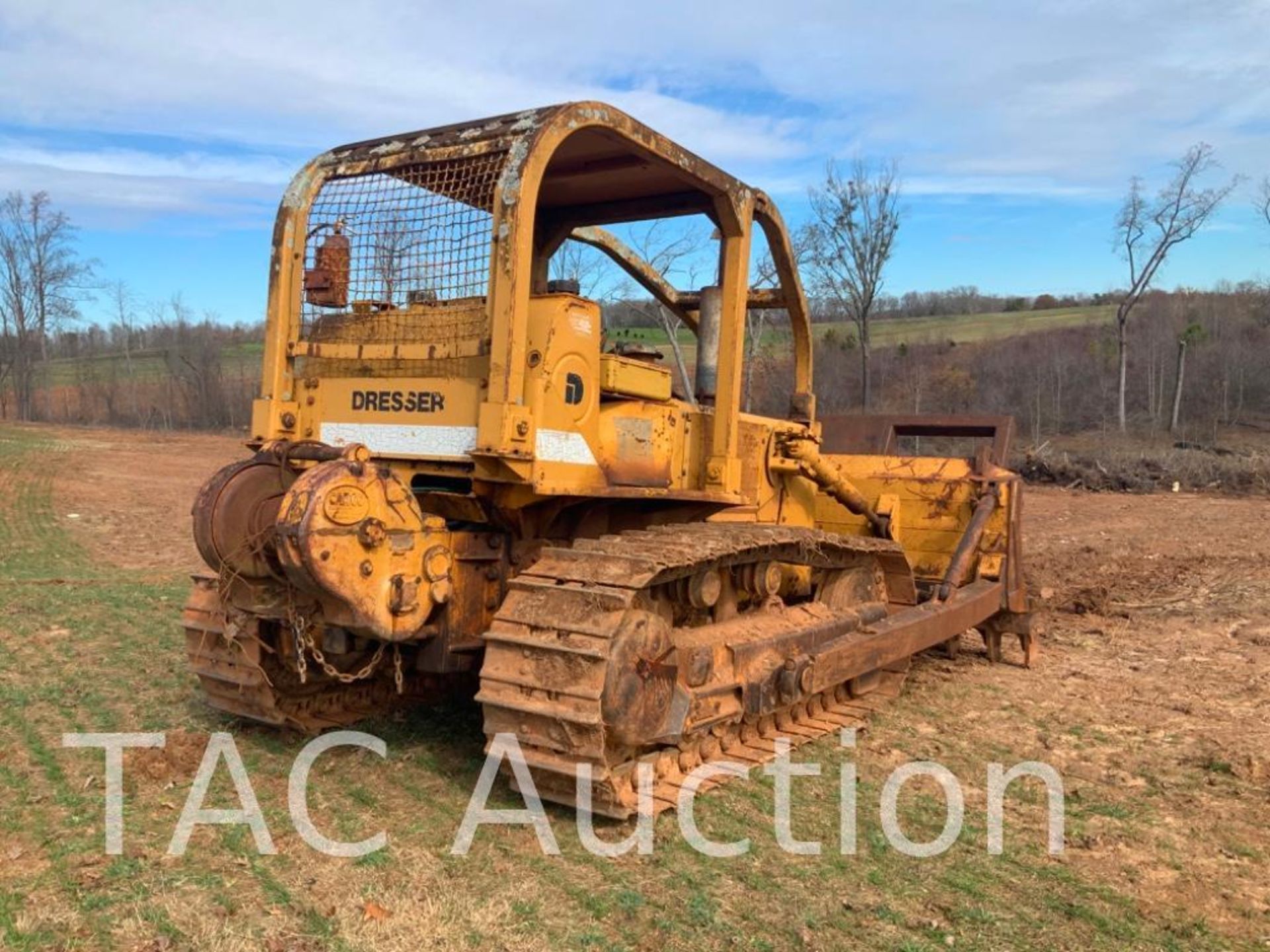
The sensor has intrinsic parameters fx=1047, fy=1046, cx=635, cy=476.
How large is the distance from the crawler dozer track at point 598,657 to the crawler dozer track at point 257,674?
3.77ft

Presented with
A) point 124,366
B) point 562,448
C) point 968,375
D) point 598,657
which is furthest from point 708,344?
point 124,366

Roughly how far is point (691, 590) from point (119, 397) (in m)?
59.8

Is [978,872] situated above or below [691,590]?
below

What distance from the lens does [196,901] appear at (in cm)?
350

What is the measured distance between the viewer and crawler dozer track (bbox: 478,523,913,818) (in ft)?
13.4

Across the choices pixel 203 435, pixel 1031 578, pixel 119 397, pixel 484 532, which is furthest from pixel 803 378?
pixel 119 397

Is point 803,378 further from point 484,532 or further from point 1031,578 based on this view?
point 1031,578

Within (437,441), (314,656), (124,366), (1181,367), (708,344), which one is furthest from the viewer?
(124,366)

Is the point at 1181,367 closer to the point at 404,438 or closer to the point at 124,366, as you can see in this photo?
the point at 404,438

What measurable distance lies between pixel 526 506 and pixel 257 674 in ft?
4.90

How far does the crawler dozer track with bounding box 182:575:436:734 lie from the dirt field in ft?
0.61

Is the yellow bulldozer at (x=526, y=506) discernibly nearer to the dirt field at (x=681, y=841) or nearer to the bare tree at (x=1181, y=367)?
the dirt field at (x=681, y=841)

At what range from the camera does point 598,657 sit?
13.4 ft

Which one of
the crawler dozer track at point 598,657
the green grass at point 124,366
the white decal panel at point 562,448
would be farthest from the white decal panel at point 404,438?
the green grass at point 124,366
